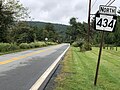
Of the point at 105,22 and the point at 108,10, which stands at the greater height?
the point at 108,10

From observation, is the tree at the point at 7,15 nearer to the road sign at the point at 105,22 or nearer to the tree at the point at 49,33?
the road sign at the point at 105,22

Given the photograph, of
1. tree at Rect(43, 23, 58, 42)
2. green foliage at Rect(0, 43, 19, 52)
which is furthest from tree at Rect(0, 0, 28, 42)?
tree at Rect(43, 23, 58, 42)

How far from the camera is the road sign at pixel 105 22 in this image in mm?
10641

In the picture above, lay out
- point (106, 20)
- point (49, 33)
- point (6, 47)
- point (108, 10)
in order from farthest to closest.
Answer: point (49, 33) < point (6, 47) < point (108, 10) < point (106, 20)

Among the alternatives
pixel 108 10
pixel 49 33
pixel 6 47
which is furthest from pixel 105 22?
pixel 49 33

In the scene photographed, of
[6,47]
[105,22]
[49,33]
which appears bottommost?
[49,33]

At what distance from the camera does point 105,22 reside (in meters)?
10.7

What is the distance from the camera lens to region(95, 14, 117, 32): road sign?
10.6 metres

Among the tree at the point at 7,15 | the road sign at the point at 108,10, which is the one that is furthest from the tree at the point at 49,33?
the road sign at the point at 108,10

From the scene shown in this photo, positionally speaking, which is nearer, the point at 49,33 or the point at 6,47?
the point at 6,47

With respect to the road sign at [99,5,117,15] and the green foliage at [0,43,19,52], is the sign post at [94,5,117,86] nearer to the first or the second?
the road sign at [99,5,117,15]

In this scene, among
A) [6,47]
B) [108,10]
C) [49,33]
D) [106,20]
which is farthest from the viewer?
[49,33]

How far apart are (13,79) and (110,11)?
4623mm

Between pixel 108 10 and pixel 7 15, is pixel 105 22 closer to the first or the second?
pixel 108 10
